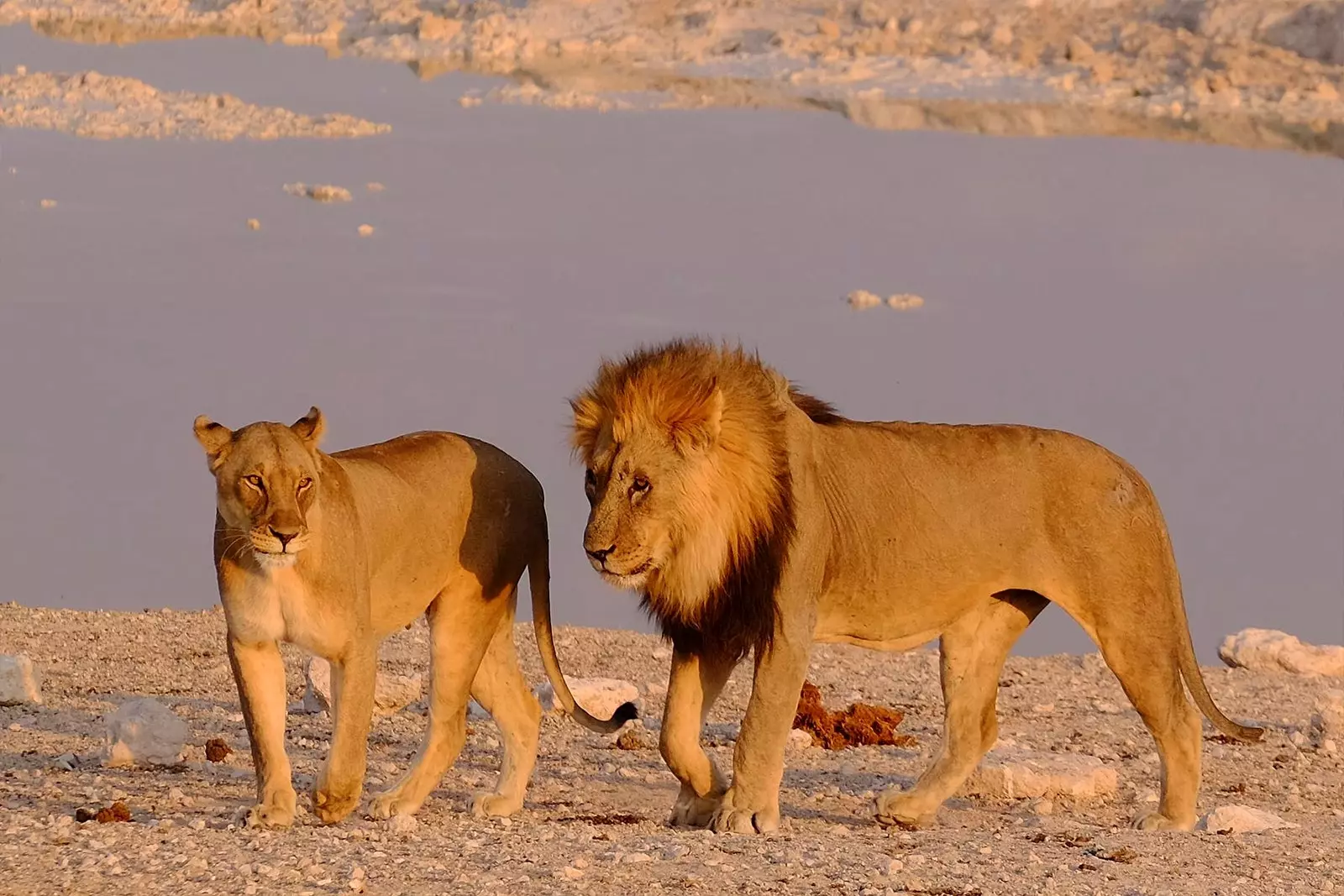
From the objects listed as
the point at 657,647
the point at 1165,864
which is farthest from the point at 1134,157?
the point at 1165,864

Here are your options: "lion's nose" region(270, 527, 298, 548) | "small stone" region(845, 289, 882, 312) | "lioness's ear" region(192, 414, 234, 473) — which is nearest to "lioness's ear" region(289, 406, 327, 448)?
"lioness's ear" region(192, 414, 234, 473)

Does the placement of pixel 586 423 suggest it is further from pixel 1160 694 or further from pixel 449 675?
pixel 1160 694

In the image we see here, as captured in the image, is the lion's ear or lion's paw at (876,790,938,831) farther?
lion's paw at (876,790,938,831)

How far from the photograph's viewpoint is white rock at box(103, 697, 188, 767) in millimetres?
7215

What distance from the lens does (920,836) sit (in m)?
6.68

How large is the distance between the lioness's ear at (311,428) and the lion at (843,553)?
2.54 ft

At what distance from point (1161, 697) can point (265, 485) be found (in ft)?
9.81

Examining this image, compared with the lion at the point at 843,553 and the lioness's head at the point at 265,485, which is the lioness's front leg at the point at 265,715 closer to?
the lioness's head at the point at 265,485

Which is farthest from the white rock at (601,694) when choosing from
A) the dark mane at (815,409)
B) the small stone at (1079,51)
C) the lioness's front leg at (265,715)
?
the small stone at (1079,51)

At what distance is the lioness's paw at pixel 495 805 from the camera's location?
680 cm

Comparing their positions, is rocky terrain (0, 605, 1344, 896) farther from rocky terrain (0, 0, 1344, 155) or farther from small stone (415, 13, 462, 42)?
small stone (415, 13, 462, 42)

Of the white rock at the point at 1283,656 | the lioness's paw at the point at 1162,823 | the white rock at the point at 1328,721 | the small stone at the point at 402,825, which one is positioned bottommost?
the white rock at the point at 1283,656

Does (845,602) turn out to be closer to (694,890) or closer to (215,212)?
(694,890)

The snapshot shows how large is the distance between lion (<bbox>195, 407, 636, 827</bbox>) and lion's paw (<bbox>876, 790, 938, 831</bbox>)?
83 cm
